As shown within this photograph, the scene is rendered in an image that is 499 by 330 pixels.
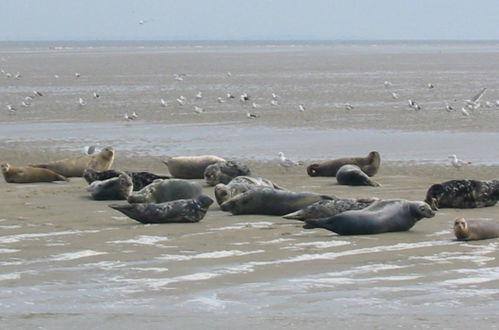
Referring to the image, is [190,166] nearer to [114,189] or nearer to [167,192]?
[114,189]

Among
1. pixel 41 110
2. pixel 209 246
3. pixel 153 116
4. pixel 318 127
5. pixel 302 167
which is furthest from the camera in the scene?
pixel 41 110

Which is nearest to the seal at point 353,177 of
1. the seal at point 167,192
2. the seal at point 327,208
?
the seal at point 167,192

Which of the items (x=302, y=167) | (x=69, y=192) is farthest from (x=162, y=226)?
(x=302, y=167)

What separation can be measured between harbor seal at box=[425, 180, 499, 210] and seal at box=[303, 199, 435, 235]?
1.16m

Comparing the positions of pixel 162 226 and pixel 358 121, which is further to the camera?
pixel 358 121

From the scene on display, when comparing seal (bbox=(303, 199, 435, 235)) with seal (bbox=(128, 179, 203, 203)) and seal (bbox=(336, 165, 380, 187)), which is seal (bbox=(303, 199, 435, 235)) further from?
seal (bbox=(336, 165, 380, 187))

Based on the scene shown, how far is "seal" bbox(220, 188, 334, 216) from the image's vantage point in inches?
369

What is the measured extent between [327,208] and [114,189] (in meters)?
2.40

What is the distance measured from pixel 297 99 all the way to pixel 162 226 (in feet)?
65.7

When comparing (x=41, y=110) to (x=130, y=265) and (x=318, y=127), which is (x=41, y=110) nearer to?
(x=318, y=127)

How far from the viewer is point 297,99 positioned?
28641mm

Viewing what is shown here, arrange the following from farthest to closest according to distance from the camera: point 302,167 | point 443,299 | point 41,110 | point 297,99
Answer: point 297,99, point 41,110, point 302,167, point 443,299

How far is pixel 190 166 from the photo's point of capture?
41.7 ft

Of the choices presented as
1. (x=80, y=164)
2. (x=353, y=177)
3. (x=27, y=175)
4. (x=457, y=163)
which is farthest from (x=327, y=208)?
(x=457, y=163)
